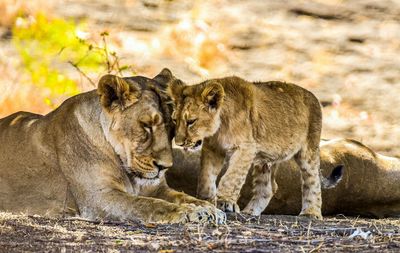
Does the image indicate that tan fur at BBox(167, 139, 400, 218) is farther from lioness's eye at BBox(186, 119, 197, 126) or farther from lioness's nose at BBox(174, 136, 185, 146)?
lioness's nose at BBox(174, 136, 185, 146)

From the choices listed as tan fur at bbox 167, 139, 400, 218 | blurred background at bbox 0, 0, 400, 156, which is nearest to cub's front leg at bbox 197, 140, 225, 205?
tan fur at bbox 167, 139, 400, 218

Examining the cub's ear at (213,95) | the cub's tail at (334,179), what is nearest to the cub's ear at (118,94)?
the cub's ear at (213,95)

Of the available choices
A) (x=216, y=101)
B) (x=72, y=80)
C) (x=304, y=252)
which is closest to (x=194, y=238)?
(x=304, y=252)

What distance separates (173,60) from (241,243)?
456 cm

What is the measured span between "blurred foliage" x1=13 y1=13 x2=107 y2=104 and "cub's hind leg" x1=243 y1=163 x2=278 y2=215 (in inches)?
80.5

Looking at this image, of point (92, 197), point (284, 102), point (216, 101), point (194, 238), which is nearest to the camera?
point (194, 238)

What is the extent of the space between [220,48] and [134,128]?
315 centimetres

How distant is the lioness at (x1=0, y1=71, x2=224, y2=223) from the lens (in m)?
6.11

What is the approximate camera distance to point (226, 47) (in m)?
9.21

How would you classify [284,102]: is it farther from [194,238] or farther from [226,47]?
[194,238]

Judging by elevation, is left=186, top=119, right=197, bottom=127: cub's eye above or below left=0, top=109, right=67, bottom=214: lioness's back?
above

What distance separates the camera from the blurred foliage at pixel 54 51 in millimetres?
8727

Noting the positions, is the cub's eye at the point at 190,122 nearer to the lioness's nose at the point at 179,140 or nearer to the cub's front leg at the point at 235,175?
the lioness's nose at the point at 179,140

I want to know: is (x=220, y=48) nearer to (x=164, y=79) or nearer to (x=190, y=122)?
(x=164, y=79)
